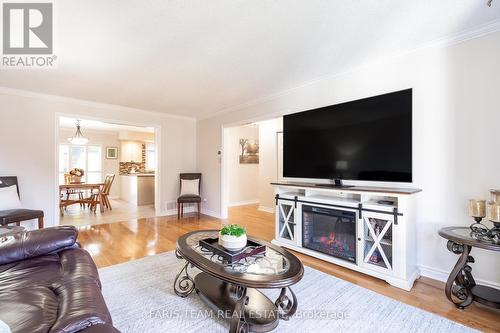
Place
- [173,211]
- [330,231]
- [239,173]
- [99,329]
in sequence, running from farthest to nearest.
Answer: [239,173], [173,211], [330,231], [99,329]

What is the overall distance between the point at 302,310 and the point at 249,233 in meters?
2.19

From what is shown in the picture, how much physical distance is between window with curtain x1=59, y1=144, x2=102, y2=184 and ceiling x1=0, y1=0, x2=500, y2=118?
4.76 meters

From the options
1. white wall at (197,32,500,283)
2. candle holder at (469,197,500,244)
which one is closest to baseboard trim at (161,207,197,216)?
white wall at (197,32,500,283)

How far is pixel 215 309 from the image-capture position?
1.76m

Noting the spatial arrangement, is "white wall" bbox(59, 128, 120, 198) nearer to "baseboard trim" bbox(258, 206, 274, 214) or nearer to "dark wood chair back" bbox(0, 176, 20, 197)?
"dark wood chair back" bbox(0, 176, 20, 197)

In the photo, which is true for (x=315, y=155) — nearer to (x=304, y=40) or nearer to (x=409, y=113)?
(x=409, y=113)

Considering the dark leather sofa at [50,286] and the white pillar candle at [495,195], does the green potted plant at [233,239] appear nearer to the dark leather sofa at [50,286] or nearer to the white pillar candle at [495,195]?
the dark leather sofa at [50,286]

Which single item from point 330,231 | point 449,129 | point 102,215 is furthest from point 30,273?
point 102,215

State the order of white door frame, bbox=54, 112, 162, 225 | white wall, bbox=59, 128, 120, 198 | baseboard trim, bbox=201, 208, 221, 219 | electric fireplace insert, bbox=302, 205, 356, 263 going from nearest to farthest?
electric fireplace insert, bbox=302, 205, 356, 263
white door frame, bbox=54, 112, 162, 225
baseboard trim, bbox=201, 208, 221, 219
white wall, bbox=59, 128, 120, 198

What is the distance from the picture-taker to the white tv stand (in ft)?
7.34

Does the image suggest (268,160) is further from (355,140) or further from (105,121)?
(105,121)

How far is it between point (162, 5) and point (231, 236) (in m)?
1.83

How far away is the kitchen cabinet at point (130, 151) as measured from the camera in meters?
8.34

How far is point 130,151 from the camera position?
8.36 meters
